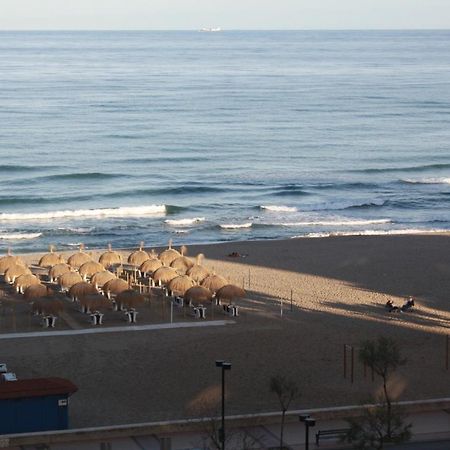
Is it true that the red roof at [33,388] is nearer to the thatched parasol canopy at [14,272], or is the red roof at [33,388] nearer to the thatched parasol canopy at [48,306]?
the thatched parasol canopy at [48,306]

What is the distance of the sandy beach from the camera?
838 inches

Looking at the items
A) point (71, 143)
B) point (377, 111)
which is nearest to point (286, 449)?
point (71, 143)

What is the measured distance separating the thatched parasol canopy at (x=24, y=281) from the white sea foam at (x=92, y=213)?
15708 millimetres

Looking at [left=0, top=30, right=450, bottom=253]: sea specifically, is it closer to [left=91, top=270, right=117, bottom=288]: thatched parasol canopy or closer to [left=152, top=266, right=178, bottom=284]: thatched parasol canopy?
[left=152, top=266, right=178, bottom=284]: thatched parasol canopy

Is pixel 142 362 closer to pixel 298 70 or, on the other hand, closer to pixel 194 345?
pixel 194 345

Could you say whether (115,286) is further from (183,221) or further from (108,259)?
(183,221)

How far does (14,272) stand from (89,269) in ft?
6.20

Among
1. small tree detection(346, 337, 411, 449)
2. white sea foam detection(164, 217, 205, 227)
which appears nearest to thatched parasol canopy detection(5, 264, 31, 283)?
small tree detection(346, 337, 411, 449)

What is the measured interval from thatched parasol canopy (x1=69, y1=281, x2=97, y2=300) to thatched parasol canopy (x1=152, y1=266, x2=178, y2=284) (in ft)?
7.35

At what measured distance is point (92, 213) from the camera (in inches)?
1789

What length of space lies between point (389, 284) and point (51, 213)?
18.2 metres

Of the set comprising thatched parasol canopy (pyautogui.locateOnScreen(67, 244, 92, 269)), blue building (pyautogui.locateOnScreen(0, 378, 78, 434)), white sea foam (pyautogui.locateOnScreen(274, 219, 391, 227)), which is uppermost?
white sea foam (pyautogui.locateOnScreen(274, 219, 391, 227))

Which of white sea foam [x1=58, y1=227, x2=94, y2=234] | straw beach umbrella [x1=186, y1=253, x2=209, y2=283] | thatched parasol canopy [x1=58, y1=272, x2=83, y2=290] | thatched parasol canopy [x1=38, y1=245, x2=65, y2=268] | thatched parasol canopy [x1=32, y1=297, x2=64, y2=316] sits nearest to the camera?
thatched parasol canopy [x1=32, y1=297, x2=64, y2=316]

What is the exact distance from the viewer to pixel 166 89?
297 feet
